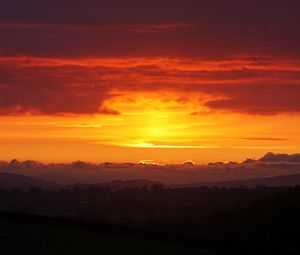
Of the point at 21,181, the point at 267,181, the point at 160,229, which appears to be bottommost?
the point at 160,229

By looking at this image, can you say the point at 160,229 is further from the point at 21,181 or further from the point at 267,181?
the point at 21,181

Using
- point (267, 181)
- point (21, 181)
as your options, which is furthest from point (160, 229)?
point (21, 181)

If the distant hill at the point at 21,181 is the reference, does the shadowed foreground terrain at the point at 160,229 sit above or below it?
below

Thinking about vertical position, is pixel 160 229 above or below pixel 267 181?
below

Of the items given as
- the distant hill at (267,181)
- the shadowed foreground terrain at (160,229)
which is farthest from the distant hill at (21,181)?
the shadowed foreground terrain at (160,229)

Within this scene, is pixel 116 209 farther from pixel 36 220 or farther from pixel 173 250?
pixel 173 250

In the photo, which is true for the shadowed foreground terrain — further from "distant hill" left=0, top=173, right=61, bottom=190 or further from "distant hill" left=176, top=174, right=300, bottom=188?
"distant hill" left=0, top=173, right=61, bottom=190

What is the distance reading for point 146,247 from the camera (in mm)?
30562

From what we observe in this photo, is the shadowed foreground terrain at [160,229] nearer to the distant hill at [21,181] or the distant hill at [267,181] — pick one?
the distant hill at [267,181]

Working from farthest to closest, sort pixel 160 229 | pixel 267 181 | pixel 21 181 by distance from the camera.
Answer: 1. pixel 21 181
2. pixel 267 181
3. pixel 160 229

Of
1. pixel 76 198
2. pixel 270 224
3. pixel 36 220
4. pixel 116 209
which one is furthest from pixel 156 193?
pixel 36 220

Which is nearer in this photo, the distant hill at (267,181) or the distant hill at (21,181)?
the distant hill at (267,181)

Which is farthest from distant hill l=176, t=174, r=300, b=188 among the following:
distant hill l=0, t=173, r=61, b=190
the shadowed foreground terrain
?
the shadowed foreground terrain

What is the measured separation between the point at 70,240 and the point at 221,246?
22.4 feet
